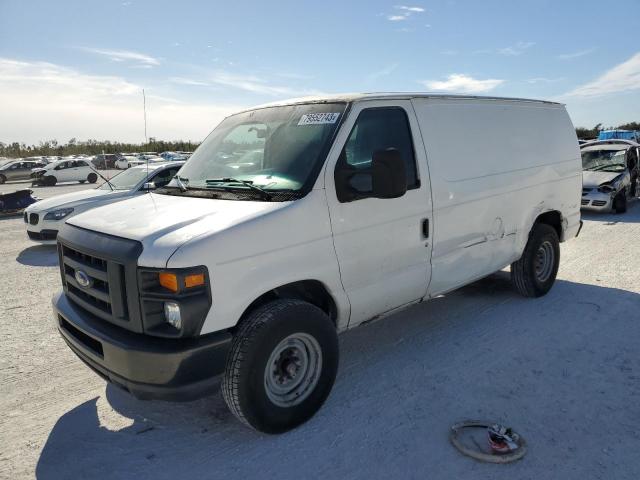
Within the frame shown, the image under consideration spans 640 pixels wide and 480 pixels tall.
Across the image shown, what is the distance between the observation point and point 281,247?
3096mm

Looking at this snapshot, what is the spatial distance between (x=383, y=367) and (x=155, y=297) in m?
2.20

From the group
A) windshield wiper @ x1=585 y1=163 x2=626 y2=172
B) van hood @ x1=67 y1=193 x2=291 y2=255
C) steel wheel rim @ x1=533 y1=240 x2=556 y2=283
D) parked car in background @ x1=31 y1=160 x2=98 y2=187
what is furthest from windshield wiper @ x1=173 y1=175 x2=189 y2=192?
parked car in background @ x1=31 y1=160 x2=98 y2=187

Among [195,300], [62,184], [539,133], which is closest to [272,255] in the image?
[195,300]

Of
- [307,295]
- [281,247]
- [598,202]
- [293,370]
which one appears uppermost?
[281,247]

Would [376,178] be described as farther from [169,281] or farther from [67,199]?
[67,199]

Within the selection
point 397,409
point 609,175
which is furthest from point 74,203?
point 609,175

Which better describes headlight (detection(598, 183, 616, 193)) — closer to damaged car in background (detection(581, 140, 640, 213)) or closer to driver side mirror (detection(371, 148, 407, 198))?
damaged car in background (detection(581, 140, 640, 213))

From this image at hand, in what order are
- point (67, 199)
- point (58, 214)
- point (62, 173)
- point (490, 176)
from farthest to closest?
point (62, 173)
point (67, 199)
point (58, 214)
point (490, 176)

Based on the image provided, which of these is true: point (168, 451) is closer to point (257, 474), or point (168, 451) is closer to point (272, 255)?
point (257, 474)

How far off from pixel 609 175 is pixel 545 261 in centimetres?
775

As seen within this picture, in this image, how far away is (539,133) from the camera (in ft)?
18.5

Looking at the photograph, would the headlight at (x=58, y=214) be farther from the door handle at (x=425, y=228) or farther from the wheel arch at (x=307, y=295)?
the door handle at (x=425, y=228)

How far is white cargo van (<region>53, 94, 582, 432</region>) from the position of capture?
2803mm

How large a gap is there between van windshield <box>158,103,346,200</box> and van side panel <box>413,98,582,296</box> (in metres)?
1.03
